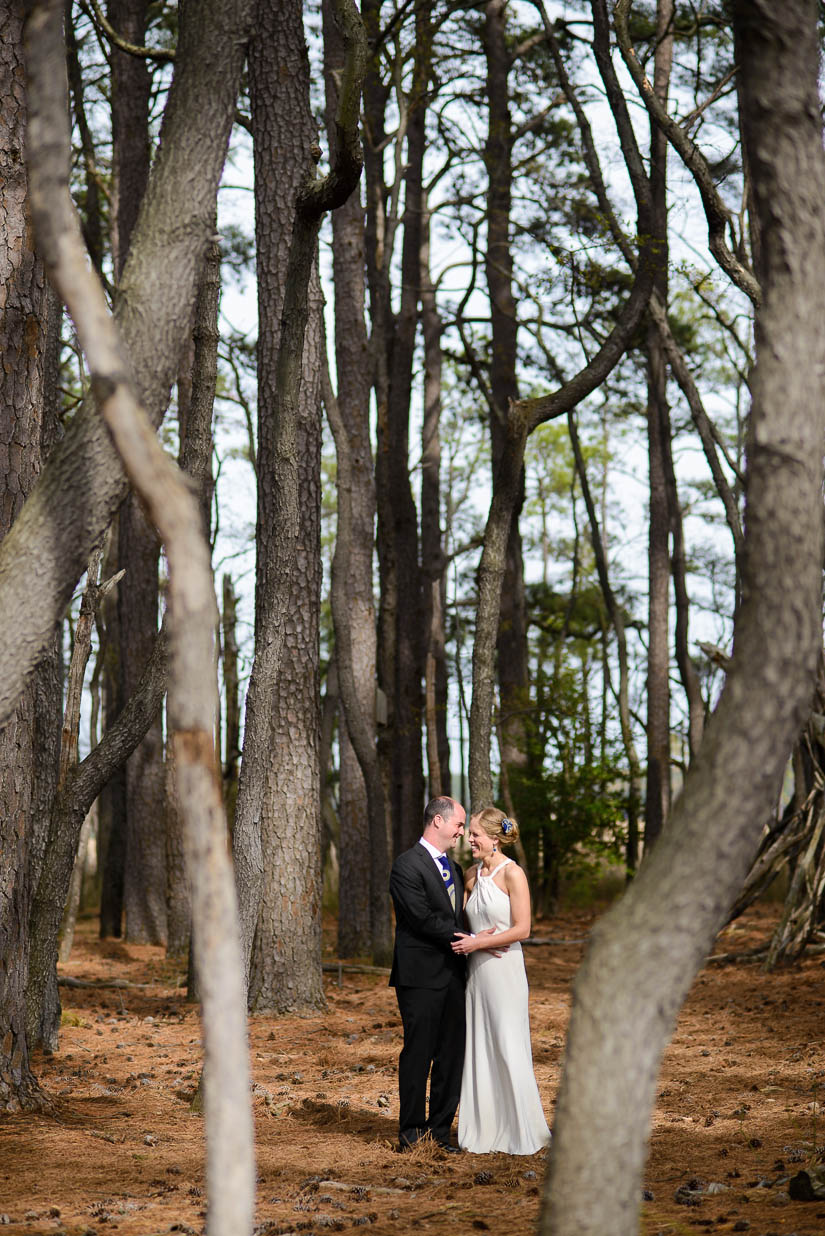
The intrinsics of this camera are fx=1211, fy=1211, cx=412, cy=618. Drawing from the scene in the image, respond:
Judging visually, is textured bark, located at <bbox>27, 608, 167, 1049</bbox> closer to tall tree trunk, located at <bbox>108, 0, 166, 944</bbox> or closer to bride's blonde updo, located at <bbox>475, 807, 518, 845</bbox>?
bride's blonde updo, located at <bbox>475, 807, 518, 845</bbox>

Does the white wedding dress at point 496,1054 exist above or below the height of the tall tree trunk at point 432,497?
below

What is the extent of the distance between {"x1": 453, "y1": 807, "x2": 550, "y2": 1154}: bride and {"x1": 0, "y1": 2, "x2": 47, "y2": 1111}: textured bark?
2265mm

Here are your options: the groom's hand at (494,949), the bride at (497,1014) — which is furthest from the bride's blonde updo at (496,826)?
the groom's hand at (494,949)

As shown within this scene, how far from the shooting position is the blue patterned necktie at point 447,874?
6094 mm

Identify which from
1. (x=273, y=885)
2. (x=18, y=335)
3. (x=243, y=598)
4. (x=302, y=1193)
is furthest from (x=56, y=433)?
(x=243, y=598)

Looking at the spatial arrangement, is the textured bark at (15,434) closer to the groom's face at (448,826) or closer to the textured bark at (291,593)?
the groom's face at (448,826)

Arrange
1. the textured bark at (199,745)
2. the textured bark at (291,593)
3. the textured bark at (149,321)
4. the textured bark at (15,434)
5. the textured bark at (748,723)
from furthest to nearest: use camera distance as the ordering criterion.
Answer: the textured bark at (291,593) < the textured bark at (15,434) < the textured bark at (149,321) < the textured bark at (199,745) < the textured bark at (748,723)

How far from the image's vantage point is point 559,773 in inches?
709

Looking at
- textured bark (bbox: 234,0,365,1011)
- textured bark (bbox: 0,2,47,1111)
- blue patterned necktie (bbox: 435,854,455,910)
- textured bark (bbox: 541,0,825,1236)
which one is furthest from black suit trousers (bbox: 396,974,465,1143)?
textured bark (bbox: 234,0,365,1011)

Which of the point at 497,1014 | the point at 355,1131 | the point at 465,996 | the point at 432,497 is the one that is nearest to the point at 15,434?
the point at 465,996

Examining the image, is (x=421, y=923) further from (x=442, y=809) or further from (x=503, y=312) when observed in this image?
(x=503, y=312)

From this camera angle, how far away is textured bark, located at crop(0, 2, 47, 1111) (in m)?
5.87

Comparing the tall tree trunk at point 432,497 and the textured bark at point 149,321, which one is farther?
the tall tree trunk at point 432,497

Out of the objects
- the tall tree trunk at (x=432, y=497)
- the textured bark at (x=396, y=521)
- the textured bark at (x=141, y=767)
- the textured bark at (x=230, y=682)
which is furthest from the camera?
the textured bark at (x=230, y=682)
